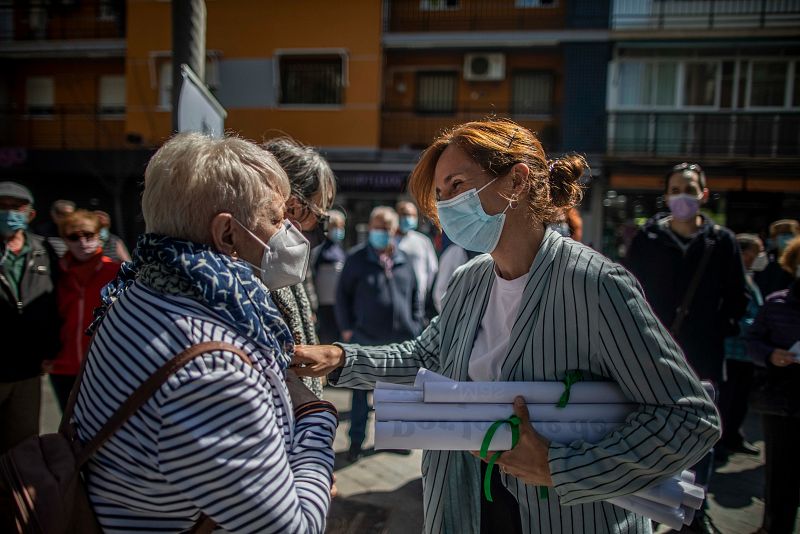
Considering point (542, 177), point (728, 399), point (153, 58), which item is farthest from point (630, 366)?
point (153, 58)

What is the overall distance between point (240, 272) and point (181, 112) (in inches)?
64.6

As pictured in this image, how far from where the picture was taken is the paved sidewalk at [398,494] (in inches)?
136

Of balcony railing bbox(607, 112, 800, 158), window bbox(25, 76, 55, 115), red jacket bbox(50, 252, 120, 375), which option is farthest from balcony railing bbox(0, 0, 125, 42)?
red jacket bbox(50, 252, 120, 375)

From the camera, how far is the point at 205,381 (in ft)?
3.46

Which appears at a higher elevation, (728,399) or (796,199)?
(796,199)

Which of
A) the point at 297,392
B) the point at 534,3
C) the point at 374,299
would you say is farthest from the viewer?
the point at 534,3

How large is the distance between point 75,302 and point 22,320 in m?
0.45

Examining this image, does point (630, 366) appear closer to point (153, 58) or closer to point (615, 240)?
point (615, 240)

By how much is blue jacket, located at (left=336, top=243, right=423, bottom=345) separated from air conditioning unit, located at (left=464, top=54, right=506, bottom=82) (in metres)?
11.4

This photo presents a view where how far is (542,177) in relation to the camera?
167 centimetres

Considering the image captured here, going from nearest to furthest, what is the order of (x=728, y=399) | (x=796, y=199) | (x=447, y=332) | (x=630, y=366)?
(x=630, y=366), (x=447, y=332), (x=728, y=399), (x=796, y=199)

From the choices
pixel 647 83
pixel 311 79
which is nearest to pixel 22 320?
pixel 311 79

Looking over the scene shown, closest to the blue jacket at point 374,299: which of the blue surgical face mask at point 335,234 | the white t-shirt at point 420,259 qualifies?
the white t-shirt at point 420,259

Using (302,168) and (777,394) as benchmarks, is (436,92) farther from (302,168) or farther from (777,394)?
(302,168)
